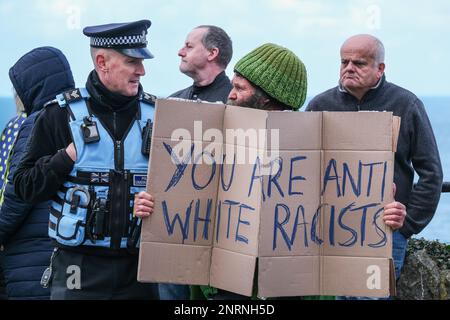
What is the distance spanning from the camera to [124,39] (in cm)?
386

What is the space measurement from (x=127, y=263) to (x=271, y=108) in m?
0.93

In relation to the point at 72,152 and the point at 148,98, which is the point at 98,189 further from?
the point at 148,98

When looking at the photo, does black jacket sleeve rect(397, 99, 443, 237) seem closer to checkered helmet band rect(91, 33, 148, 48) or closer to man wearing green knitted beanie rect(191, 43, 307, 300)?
man wearing green knitted beanie rect(191, 43, 307, 300)

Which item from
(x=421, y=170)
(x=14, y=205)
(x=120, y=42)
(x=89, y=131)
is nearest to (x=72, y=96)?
(x=89, y=131)

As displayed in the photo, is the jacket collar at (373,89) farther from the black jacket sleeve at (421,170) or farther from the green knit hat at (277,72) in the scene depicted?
the green knit hat at (277,72)

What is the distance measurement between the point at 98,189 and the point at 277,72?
35.6 inches

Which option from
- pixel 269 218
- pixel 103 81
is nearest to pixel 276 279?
pixel 269 218

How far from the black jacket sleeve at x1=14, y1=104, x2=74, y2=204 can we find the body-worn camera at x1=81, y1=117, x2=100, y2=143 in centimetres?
10

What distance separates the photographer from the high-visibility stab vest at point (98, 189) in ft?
12.1

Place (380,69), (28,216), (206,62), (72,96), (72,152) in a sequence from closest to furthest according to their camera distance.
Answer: (72,152), (72,96), (28,216), (380,69), (206,62)

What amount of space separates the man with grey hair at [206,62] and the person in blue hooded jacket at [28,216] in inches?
32.1

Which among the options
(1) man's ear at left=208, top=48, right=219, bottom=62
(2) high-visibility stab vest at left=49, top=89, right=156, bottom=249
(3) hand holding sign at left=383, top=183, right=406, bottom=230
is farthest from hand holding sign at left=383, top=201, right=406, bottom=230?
(1) man's ear at left=208, top=48, right=219, bottom=62
